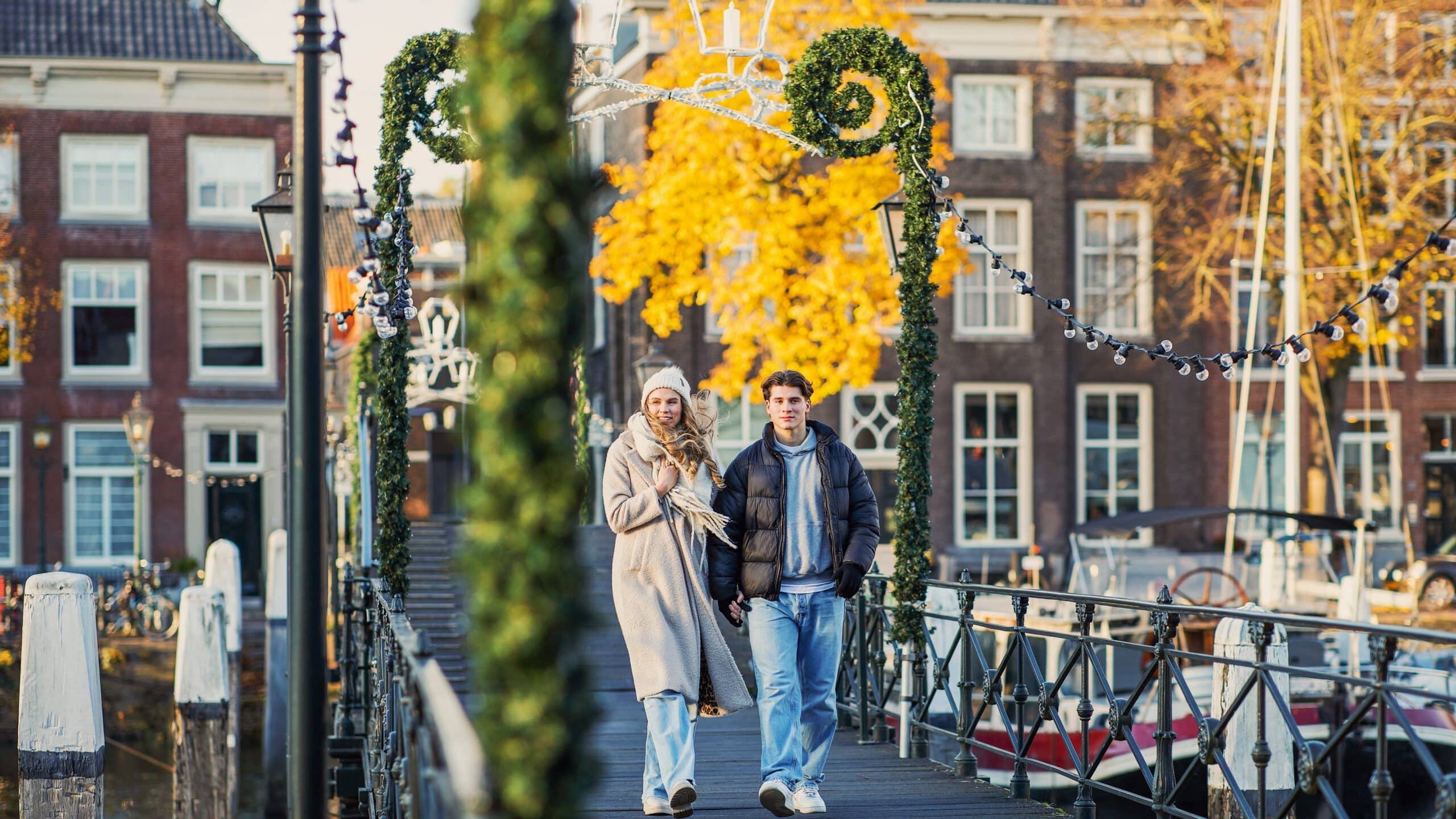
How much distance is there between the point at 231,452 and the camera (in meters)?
28.9

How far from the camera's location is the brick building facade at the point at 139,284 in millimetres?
28188

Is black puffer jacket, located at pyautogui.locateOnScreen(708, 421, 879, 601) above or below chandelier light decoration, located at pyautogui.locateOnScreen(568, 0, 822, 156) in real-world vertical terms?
below

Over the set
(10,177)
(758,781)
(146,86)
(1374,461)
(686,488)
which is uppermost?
(146,86)

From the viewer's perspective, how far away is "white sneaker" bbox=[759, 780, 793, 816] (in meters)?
6.14

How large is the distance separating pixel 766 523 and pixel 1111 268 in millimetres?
22717

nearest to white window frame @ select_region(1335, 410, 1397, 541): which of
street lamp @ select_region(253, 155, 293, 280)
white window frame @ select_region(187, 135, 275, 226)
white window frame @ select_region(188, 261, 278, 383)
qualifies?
white window frame @ select_region(188, 261, 278, 383)

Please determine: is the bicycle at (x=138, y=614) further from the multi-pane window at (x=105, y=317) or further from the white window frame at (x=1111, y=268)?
the white window frame at (x=1111, y=268)

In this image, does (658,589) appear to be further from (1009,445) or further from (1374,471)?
(1374,471)

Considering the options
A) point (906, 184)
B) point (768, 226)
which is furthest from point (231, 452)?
point (906, 184)

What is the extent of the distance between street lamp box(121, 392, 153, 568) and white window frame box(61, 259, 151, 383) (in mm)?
806

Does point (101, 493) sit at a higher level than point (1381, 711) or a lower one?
lower

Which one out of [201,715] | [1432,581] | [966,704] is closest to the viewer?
[966,704]

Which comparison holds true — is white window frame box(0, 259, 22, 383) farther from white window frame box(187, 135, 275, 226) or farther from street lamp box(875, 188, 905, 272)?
street lamp box(875, 188, 905, 272)

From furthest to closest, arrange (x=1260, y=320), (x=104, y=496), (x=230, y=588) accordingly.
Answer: (x=104, y=496)
(x=1260, y=320)
(x=230, y=588)
